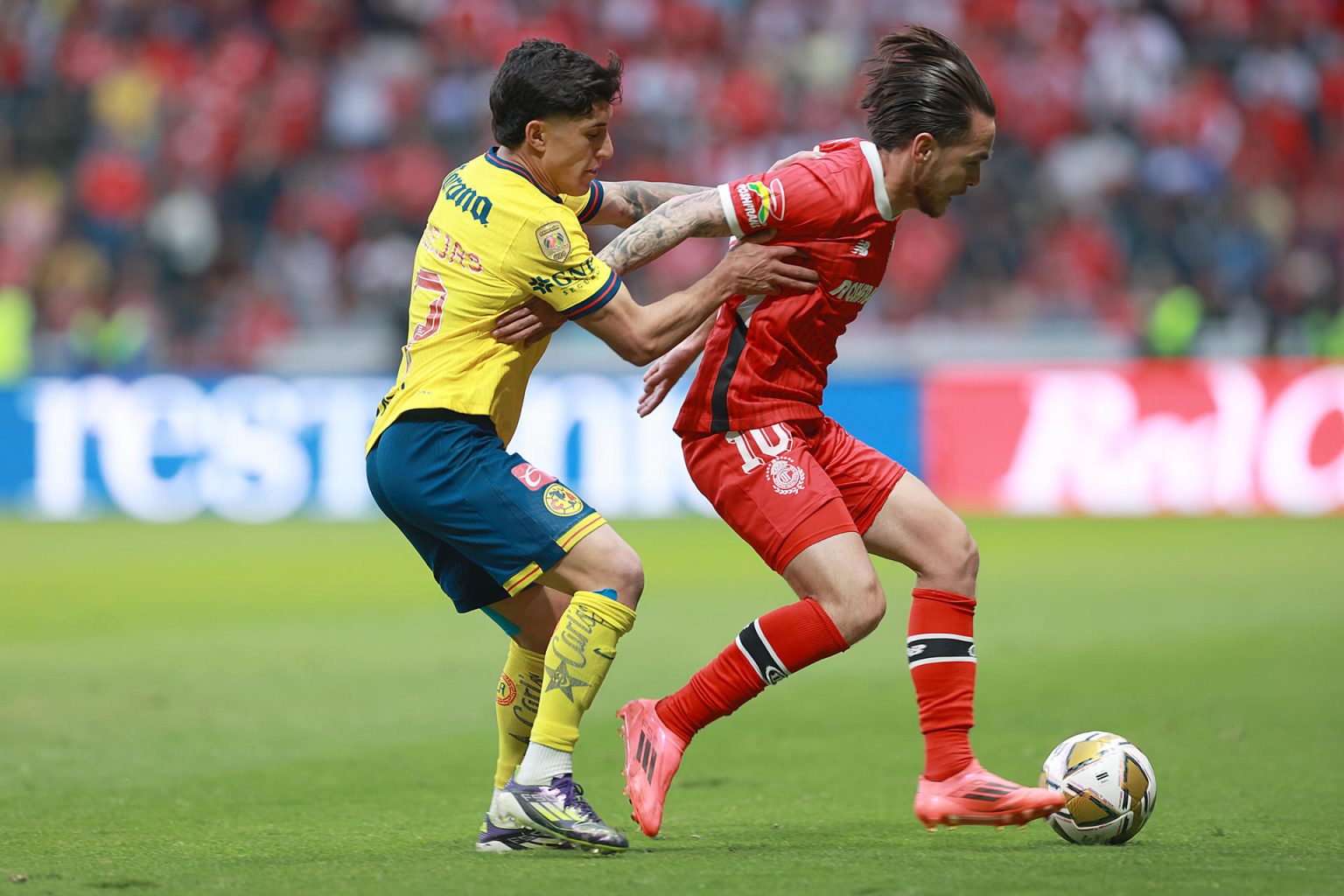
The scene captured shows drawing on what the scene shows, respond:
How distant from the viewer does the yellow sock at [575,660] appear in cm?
457

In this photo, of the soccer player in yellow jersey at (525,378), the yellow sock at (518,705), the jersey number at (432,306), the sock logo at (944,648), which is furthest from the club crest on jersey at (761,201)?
the yellow sock at (518,705)

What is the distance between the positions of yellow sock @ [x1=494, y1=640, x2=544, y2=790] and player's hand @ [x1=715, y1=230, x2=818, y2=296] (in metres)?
1.22

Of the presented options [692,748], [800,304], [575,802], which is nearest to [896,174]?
[800,304]

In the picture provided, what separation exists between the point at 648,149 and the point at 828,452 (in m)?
13.8

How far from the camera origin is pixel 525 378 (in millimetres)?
4789

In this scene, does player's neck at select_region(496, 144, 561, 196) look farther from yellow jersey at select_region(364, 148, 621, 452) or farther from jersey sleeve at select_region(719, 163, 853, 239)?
jersey sleeve at select_region(719, 163, 853, 239)

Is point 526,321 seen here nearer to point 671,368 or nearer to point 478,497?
point 478,497

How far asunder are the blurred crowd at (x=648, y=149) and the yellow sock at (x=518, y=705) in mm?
12229

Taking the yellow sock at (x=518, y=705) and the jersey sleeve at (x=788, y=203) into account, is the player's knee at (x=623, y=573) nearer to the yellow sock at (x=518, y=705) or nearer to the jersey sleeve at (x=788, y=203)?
the yellow sock at (x=518, y=705)

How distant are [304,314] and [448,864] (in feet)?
46.8

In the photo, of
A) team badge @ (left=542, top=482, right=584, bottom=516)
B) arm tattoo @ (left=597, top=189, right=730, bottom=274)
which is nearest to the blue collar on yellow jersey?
arm tattoo @ (left=597, top=189, right=730, bottom=274)

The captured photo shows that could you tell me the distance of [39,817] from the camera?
5.14 m

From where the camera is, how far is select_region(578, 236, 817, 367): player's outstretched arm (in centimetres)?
462

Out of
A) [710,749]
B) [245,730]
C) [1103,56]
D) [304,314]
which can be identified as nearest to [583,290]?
[710,749]
